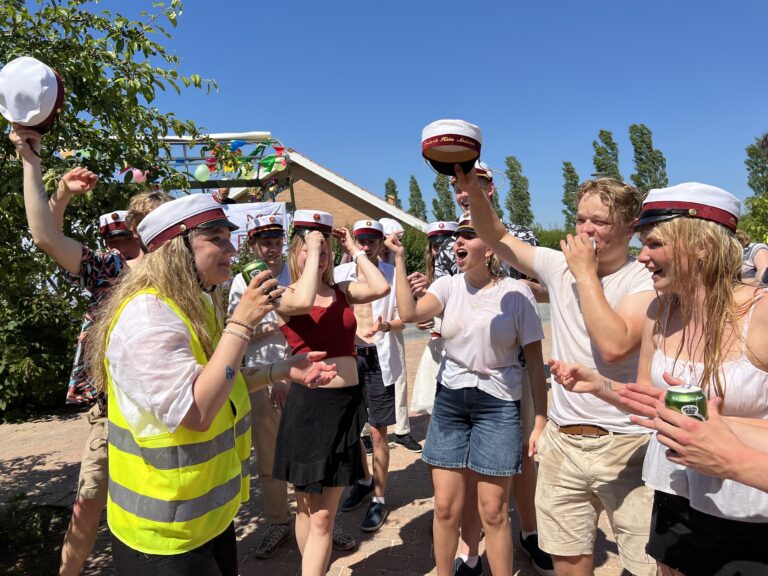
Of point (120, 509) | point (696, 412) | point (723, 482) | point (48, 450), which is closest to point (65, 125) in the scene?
point (120, 509)

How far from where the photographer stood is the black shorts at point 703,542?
1.66m

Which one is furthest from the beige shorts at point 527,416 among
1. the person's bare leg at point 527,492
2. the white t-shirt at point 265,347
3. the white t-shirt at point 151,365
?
the white t-shirt at point 151,365

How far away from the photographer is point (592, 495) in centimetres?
242

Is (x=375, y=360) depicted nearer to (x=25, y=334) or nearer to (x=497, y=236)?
(x=497, y=236)

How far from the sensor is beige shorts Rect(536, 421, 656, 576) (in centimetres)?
226

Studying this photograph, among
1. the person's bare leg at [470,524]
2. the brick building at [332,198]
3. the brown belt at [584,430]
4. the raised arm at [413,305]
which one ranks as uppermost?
the brick building at [332,198]

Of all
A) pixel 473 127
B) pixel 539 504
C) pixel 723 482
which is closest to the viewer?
pixel 723 482

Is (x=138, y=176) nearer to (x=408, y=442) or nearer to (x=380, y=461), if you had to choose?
(x=380, y=461)

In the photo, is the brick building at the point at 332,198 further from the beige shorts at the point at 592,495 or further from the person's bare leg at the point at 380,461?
the beige shorts at the point at 592,495

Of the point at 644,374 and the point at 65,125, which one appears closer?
the point at 644,374

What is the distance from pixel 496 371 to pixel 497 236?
754 millimetres

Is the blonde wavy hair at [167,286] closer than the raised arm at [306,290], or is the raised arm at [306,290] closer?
the blonde wavy hair at [167,286]

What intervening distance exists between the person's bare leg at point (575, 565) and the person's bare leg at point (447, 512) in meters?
0.59

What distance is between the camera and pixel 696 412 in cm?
144
